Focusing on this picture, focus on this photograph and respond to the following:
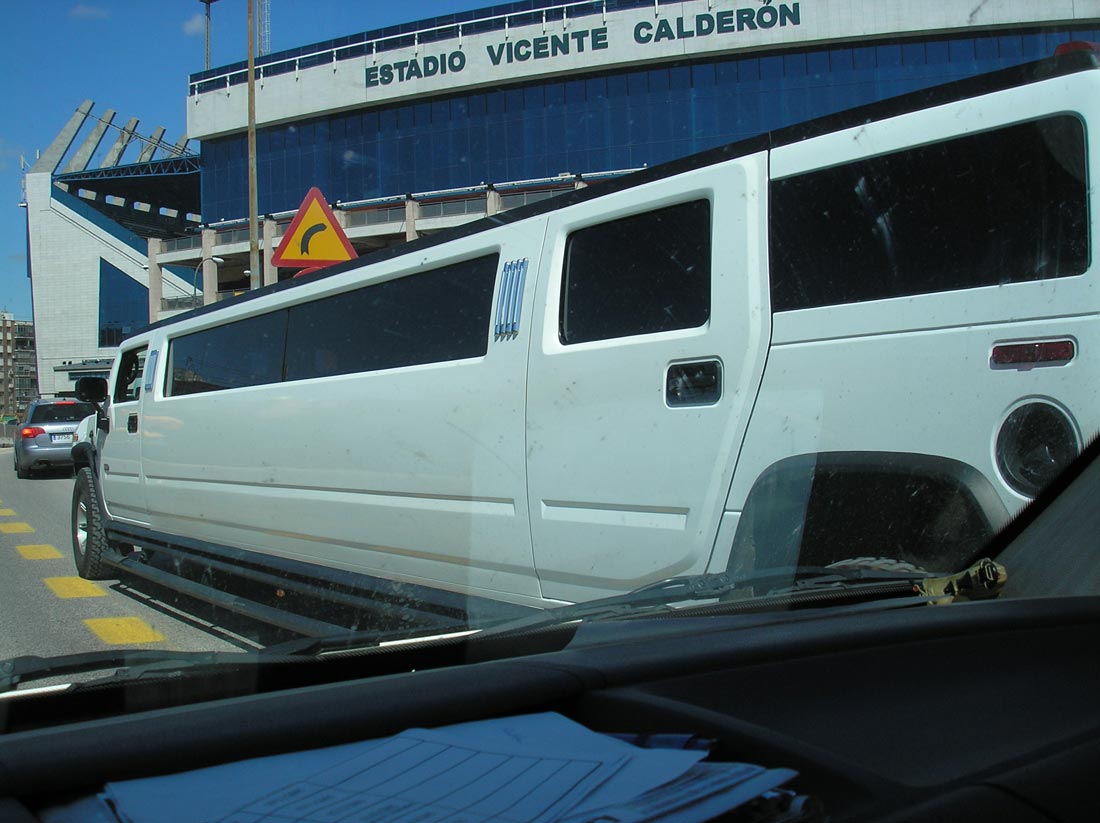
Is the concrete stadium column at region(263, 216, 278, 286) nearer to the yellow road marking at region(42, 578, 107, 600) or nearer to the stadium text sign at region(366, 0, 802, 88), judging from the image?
the stadium text sign at region(366, 0, 802, 88)

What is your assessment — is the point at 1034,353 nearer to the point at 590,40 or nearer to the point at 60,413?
the point at 60,413

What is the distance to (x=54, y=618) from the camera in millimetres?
5129

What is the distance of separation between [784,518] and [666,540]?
0.40 meters

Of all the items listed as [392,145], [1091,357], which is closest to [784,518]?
[1091,357]

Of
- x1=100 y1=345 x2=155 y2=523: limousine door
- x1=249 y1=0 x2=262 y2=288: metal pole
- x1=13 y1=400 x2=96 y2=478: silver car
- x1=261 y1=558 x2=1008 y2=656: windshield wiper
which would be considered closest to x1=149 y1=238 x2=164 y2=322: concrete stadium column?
x1=13 y1=400 x2=96 y2=478: silver car

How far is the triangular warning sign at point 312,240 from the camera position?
28.2 feet

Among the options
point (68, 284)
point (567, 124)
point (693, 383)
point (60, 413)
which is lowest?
point (60, 413)

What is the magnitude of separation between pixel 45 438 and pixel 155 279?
3179 cm

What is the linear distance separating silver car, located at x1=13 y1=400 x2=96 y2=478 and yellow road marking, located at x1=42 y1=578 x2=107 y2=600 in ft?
38.6

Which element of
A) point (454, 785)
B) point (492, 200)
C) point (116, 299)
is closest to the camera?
point (454, 785)

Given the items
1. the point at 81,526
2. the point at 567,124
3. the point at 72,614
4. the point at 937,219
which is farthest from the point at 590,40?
the point at 937,219

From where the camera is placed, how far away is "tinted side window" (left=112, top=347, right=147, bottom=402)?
730 centimetres

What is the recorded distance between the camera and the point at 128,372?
24.6 ft

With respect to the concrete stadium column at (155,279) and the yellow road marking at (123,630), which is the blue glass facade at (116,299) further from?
the yellow road marking at (123,630)
